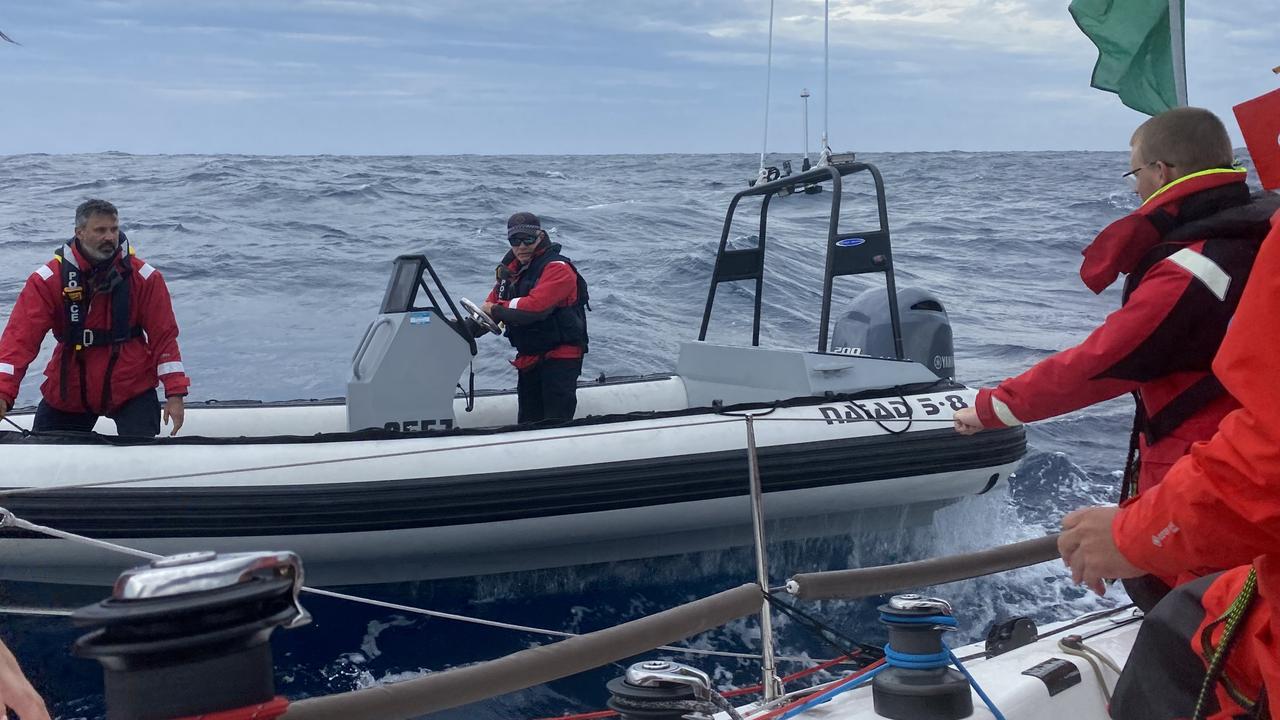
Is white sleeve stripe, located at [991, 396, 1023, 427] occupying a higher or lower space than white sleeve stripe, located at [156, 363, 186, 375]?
higher

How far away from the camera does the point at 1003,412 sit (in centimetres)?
227

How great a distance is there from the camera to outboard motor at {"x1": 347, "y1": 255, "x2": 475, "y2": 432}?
184 inches

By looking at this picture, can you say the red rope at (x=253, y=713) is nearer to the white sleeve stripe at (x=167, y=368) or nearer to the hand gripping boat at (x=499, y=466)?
the hand gripping boat at (x=499, y=466)

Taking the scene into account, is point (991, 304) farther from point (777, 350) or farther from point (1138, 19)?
point (1138, 19)

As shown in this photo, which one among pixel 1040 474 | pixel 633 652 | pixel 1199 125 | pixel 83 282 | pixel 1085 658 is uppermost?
pixel 1199 125

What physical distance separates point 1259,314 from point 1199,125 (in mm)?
1288

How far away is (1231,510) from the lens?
1.06m

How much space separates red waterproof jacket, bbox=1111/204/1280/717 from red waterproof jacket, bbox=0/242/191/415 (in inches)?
155

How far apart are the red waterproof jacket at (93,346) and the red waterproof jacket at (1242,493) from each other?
3.93m

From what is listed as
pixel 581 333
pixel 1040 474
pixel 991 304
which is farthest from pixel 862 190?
pixel 581 333

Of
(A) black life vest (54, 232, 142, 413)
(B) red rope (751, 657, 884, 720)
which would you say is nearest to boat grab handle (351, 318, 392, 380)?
(A) black life vest (54, 232, 142, 413)

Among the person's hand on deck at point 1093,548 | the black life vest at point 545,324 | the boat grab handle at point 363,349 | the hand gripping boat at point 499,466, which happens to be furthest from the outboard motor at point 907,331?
the person's hand on deck at point 1093,548

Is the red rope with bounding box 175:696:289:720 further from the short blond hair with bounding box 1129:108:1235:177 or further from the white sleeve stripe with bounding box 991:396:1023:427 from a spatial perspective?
the short blond hair with bounding box 1129:108:1235:177

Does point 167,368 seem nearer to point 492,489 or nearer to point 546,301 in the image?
point 492,489
